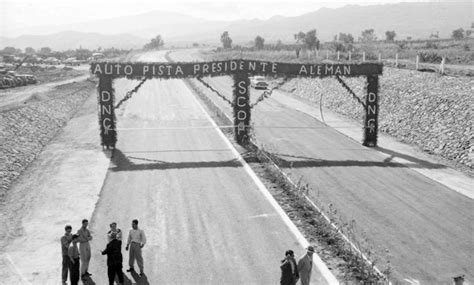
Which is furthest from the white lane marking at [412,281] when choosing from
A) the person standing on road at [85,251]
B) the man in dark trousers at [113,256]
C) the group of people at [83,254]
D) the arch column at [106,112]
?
the arch column at [106,112]

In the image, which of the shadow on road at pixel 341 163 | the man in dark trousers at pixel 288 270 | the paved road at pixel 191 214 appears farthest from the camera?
the shadow on road at pixel 341 163

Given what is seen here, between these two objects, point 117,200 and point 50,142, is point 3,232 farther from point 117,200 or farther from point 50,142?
point 50,142

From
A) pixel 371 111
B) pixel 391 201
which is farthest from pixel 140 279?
pixel 371 111

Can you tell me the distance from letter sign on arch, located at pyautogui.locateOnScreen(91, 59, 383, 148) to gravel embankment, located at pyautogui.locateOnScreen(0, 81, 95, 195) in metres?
4.04

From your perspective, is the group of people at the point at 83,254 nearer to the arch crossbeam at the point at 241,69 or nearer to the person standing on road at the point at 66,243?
the person standing on road at the point at 66,243

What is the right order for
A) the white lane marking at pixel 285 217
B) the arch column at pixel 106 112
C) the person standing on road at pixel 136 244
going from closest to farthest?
the person standing on road at pixel 136 244, the white lane marking at pixel 285 217, the arch column at pixel 106 112

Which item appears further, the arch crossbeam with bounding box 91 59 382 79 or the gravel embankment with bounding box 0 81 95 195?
the arch crossbeam with bounding box 91 59 382 79

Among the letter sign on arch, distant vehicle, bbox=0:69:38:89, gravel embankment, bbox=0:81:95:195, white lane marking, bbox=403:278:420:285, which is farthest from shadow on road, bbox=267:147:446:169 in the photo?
distant vehicle, bbox=0:69:38:89

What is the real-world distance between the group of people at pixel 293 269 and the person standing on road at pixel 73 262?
4878 millimetres

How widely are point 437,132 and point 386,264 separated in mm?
16046

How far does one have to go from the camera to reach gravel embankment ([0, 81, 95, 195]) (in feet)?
70.9

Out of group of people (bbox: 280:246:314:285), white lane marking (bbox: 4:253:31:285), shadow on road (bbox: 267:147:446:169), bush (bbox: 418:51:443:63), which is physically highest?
bush (bbox: 418:51:443:63)

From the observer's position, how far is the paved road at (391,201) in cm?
1343

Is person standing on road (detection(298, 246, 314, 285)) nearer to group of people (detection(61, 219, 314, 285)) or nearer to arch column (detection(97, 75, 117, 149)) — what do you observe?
group of people (detection(61, 219, 314, 285))
